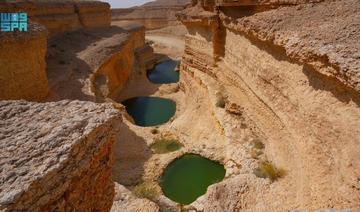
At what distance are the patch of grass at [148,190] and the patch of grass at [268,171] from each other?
107 inches

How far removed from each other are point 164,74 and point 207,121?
473 inches

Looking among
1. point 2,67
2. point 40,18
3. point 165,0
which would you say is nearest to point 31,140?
point 2,67

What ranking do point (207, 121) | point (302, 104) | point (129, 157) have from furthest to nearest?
1. point (207, 121)
2. point (129, 157)
3. point (302, 104)

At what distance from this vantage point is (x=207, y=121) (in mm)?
10062

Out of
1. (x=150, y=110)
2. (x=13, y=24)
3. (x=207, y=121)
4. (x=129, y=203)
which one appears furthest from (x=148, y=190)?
(x=150, y=110)

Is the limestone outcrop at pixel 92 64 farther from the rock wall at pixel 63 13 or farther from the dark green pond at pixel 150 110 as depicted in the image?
the dark green pond at pixel 150 110

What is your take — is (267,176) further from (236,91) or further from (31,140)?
(31,140)

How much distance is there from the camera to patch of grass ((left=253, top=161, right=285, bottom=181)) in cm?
598

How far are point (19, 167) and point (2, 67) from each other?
6.12 meters

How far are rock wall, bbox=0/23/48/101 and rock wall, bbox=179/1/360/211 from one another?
5973mm

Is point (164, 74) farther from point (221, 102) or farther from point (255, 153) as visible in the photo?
point (255, 153)

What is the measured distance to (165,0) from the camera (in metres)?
46.1

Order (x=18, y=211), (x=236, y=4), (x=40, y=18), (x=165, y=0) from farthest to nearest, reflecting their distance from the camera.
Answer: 1. (x=165, y=0)
2. (x=40, y=18)
3. (x=236, y=4)
4. (x=18, y=211)

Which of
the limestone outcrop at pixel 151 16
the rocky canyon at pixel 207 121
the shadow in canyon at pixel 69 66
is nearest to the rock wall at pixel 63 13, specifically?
the rocky canyon at pixel 207 121
